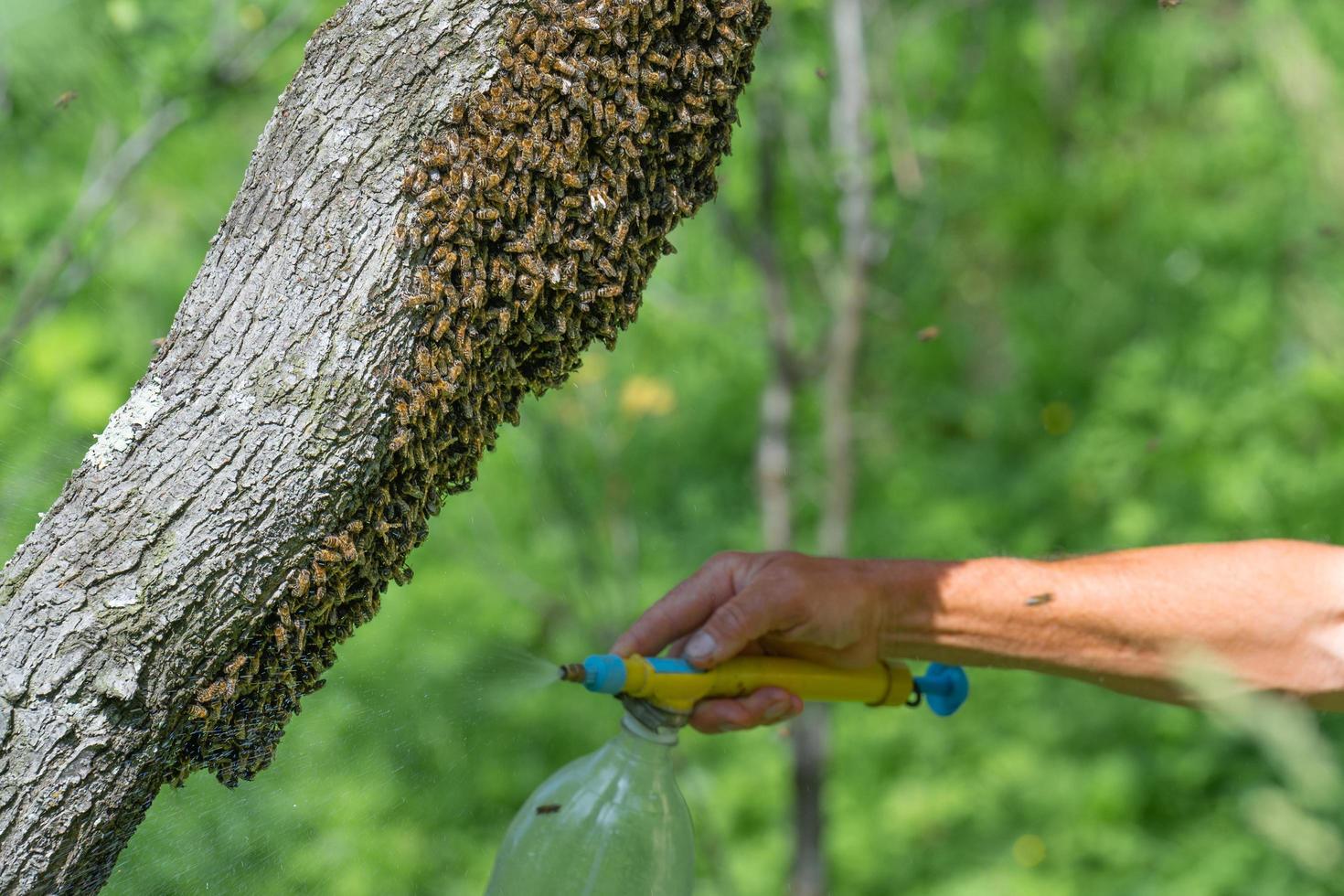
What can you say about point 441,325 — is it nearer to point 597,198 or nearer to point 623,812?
point 597,198

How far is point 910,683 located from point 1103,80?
21.1 feet

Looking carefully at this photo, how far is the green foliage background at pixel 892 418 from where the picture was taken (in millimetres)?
4062

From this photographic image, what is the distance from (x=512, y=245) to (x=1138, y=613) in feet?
4.70

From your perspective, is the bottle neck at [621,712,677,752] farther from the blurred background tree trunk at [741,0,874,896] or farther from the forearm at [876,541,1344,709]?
the blurred background tree trunk at [741,0,874,896]

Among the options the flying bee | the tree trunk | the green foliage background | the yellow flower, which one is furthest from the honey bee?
the yellow flower

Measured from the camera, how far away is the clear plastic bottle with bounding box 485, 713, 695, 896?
6.12 feet

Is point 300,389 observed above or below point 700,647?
below


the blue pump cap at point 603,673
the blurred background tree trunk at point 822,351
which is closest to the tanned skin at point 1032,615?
the blue pump cap at point 603,673

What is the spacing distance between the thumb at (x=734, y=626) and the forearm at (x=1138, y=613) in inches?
10.7

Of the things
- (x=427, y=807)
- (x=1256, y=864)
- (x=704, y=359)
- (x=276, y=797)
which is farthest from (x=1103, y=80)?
(x=276, y=797)

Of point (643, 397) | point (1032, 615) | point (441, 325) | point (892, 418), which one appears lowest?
point (441, 325)

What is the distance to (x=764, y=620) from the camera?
2.09 metres

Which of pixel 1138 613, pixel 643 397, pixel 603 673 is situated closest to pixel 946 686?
pixel 1138 613

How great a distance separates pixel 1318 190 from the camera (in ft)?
3.64
